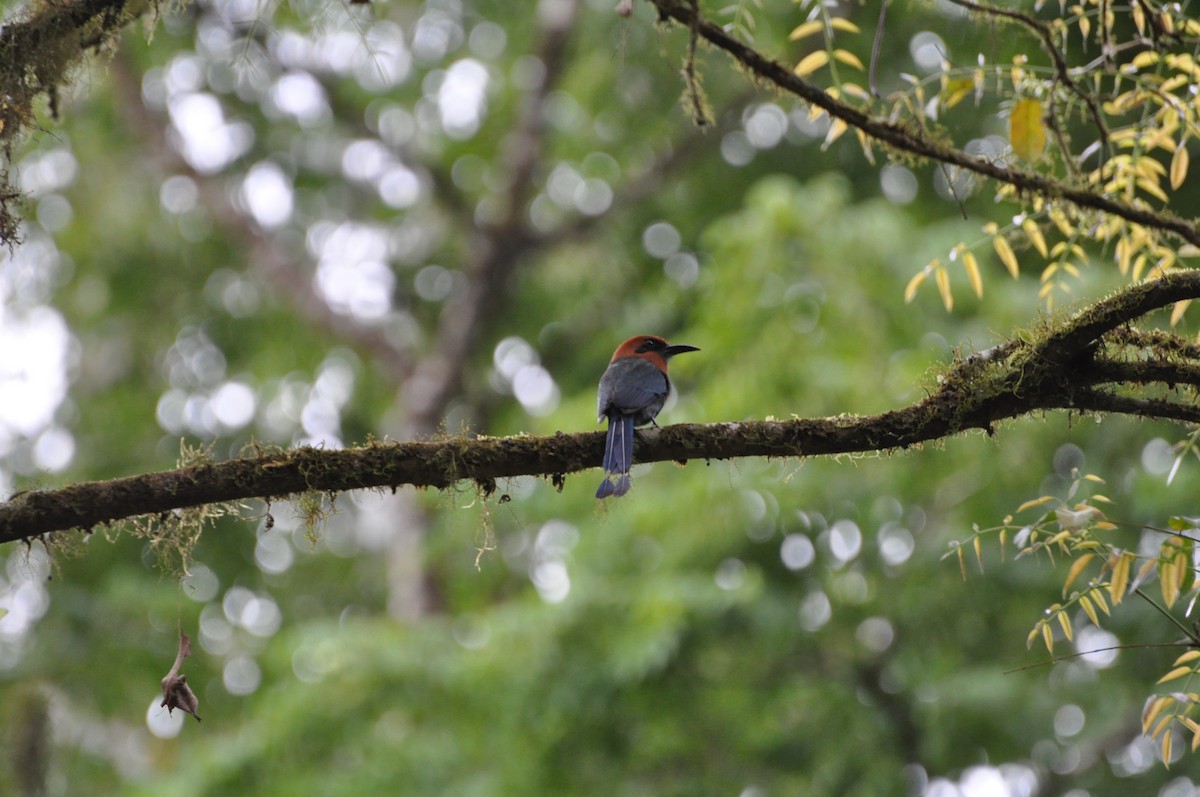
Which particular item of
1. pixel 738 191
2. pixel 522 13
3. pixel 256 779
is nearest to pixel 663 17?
pixel 256 779

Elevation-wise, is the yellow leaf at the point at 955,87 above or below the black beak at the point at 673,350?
above

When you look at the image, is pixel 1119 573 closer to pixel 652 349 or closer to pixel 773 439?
pixel 773 439

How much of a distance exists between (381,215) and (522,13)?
9.81 feet

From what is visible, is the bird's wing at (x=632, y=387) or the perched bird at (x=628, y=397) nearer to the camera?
the perched bird at (x=628, y=397)

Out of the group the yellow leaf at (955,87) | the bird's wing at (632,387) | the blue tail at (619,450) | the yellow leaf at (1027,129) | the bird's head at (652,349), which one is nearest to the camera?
the blue tail at (619,450)

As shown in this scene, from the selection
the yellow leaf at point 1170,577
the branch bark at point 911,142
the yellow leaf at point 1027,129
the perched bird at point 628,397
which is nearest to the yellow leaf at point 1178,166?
the branch bark at point 911,142

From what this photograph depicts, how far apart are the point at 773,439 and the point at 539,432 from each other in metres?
6.06

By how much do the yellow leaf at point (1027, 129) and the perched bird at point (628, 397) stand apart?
152 cm

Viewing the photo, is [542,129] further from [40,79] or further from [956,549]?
[956,549]

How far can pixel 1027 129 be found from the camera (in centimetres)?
363

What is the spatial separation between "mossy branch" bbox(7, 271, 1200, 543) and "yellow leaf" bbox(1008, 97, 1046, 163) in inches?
28.4

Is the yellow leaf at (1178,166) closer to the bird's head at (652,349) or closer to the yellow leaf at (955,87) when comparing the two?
the yellow leaf at (955,87)

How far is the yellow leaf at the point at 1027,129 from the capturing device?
11.9 ft

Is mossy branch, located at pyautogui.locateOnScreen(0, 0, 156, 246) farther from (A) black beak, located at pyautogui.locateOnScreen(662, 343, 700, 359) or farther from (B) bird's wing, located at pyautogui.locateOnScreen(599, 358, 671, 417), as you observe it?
(A) black beak, located at pyautogui.locateOnScreen(662, 343, 700, 359)
